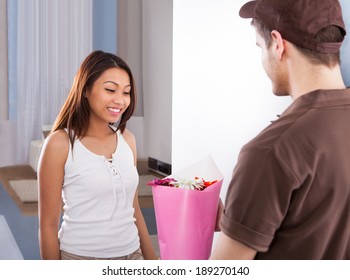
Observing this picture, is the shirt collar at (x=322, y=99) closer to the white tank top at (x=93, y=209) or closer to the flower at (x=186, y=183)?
the flower at (x=186, y=183)

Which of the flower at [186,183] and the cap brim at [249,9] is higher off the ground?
the cap brim at [249,9]

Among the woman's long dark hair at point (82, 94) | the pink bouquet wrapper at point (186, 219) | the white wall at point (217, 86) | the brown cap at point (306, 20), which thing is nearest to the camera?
the brown cap at point (306, 20)

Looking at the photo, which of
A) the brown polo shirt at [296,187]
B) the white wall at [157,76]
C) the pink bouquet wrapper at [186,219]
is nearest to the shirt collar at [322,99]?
the brown polo shirt at [296,187]

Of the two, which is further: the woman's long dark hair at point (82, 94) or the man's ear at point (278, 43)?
the woman's long dark hair at point (82, 94)

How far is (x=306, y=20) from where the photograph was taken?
3.10 ft

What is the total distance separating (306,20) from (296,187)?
0.30 metres

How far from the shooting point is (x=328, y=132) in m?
0.87

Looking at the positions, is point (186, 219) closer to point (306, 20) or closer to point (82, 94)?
point (82, 94)

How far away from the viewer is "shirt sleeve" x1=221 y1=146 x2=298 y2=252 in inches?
33.1

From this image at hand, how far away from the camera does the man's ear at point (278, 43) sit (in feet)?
3.18

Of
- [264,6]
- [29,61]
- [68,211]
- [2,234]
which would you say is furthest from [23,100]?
[264,6]
